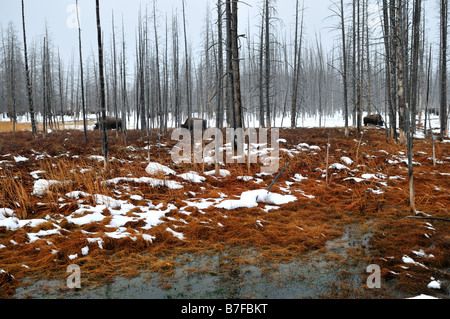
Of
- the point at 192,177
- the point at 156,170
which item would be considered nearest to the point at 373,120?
the point at 192,177

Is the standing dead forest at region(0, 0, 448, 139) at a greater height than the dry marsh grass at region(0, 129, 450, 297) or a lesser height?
greater

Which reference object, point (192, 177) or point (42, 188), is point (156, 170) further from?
point (42, 188)

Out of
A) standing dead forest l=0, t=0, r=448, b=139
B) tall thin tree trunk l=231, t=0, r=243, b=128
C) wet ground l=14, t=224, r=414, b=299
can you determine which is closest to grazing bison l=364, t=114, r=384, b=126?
standing dead forest l=0, t=0, r=448, b=139

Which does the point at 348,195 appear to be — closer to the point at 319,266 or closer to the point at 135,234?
the point at 319,266

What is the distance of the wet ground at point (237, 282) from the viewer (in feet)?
9.00

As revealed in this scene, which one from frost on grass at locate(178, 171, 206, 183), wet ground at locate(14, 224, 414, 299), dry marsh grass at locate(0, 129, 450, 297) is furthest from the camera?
frost on grass at locate(178, 171, 206, 183)

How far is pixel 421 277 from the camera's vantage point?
117 inches

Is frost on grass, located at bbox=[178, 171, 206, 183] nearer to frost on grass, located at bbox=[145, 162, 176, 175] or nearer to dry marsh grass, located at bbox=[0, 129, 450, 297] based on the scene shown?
dry marsh grass, located at bbox=[0, 129, 450, 297]

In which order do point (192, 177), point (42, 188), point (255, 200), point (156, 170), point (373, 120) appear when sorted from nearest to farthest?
1. point (42, 188)
2. point (255, 200)
3. point (192, 177)
4. point (156, 170)
5. point (373, 120)

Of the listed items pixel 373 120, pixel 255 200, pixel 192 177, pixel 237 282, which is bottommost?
pixel 237 282

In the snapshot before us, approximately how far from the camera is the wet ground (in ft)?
9.00

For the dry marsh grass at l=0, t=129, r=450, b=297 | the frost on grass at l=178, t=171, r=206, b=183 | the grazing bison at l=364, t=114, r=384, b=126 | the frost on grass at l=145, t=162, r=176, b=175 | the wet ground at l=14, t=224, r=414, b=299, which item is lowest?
the wet ground at l=14, t=224, r=414, b=299

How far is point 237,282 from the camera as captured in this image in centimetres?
299

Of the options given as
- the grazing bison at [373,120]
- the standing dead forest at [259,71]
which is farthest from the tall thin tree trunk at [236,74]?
the grazing bison at [373,120]
